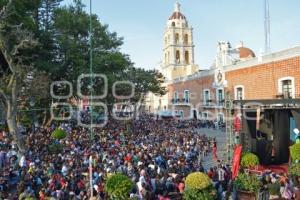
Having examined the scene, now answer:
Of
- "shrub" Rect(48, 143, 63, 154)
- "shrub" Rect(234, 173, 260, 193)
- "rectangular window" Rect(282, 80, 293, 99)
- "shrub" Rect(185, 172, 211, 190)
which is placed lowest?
"shrub" Rect(234, 173, 260, 193)

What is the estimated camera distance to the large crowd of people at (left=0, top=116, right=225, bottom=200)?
42.3ft

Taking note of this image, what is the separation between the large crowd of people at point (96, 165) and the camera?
42.3 feet

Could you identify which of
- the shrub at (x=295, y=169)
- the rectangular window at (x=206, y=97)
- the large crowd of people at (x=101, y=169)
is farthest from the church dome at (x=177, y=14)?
the shrub at (x=295, y=169)

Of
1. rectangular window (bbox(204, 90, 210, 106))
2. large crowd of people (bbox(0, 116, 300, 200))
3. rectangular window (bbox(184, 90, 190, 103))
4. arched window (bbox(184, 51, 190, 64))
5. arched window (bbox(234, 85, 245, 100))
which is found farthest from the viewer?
arched window (bbox(184, 51, 190, 64))

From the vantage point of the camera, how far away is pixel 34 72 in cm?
2489

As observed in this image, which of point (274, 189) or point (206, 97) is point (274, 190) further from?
point (206, 97)

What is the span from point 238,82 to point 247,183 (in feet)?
65.0

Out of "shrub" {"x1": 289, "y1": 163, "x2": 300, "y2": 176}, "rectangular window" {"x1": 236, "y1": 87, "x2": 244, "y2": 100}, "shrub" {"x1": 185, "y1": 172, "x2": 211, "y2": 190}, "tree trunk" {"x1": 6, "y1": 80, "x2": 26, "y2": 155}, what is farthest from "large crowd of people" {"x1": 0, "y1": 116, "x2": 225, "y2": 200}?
"rectangular window" {"x1": 236, "y1": 87, "x2": 244, "y2": 100}

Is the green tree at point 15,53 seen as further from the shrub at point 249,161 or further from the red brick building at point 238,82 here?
the red brick building at point 238,82

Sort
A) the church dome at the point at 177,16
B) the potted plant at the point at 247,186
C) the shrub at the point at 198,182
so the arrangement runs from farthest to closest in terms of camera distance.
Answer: the church dome at the point at 177,16 < the potted plant at the point at 247,186 < the shrub at the point at 198,182

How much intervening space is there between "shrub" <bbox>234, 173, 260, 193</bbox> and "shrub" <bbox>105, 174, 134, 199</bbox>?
389 centimetres

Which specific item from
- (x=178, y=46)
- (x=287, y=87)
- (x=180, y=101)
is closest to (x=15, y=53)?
(x=287, y=87)

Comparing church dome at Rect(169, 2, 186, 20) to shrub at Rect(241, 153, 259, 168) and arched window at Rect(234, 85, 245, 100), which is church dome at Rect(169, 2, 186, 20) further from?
shrub at Rect(241, 153, 259, 168)

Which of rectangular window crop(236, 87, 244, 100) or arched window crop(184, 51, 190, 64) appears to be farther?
arched window crop(184, 51, 190, 64)
